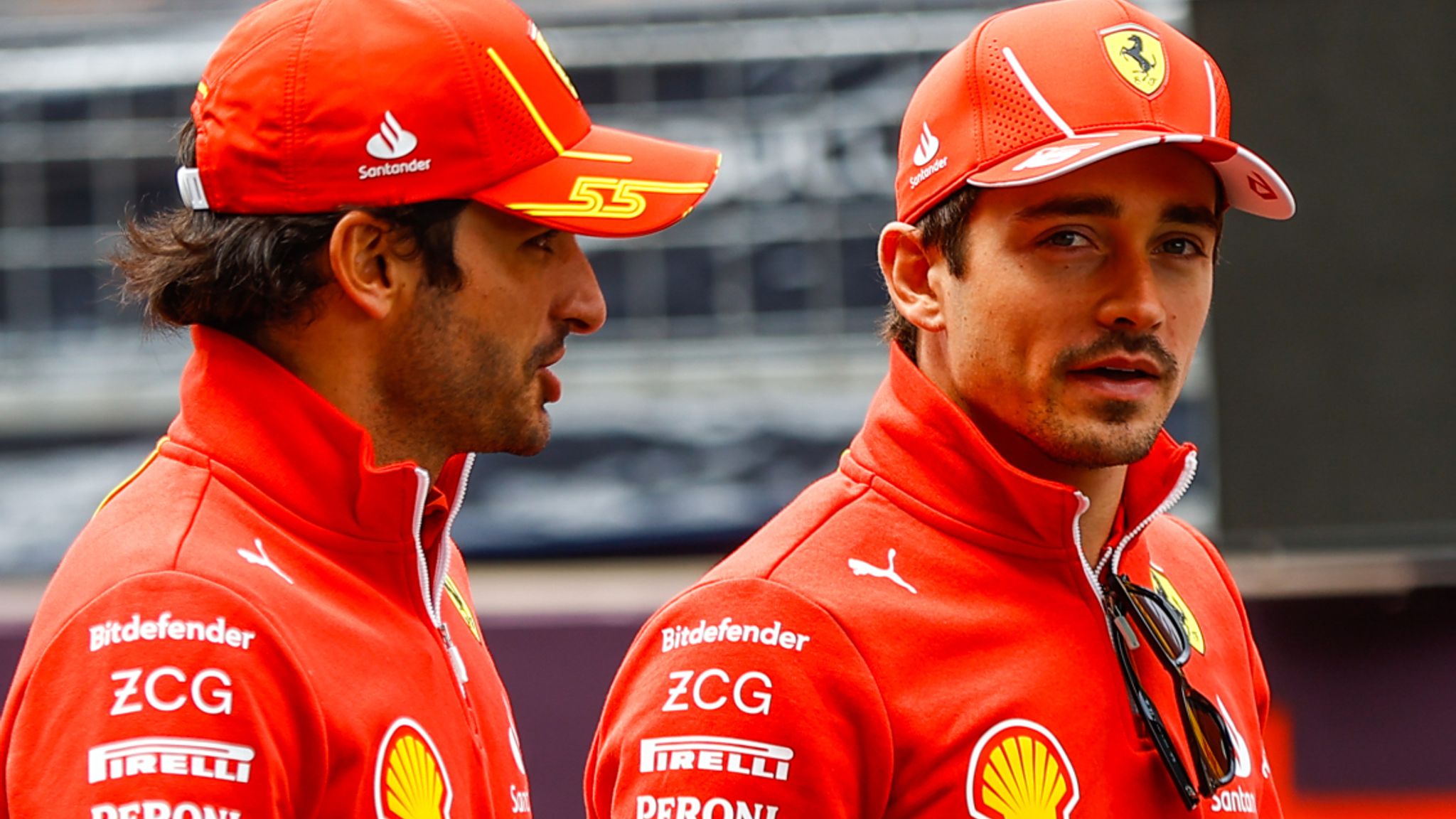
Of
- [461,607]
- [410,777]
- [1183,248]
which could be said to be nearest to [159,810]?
[410,777]

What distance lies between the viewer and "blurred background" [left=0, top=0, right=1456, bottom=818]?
4.48m

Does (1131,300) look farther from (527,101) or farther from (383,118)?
(383,118)

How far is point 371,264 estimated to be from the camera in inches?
92.6

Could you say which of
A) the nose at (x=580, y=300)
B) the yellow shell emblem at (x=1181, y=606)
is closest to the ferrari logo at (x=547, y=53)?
the nose at (x=580, y=300)

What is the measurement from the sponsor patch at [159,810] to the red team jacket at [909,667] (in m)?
0.46

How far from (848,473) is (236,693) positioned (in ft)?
2.71

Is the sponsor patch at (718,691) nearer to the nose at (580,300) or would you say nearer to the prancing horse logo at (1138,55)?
the nose at (580,300)

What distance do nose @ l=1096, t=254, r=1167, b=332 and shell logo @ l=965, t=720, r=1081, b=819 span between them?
1.60ft

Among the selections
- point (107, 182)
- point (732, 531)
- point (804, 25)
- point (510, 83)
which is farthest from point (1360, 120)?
point (107, 182)

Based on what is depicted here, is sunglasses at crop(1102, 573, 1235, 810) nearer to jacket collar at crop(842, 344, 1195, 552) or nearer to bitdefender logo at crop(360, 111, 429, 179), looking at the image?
jacket collar at crop(842, 344, 1195, 552)

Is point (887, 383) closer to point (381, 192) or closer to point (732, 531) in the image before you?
point (381, 192)

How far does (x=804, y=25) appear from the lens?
16.4 ft

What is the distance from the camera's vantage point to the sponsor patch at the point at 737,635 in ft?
6.88

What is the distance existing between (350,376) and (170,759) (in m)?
0.62
